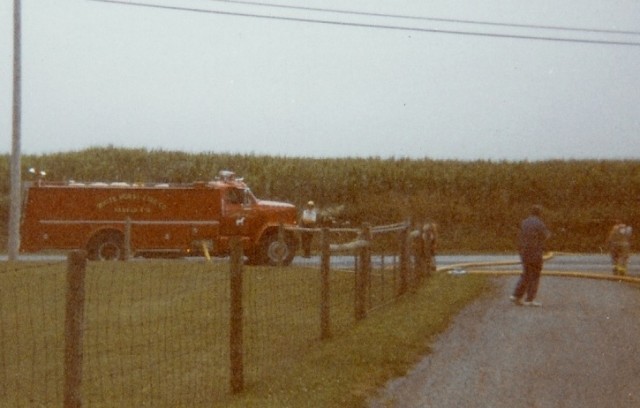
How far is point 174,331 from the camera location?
1577 cm

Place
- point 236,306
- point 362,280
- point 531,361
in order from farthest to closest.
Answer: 1. point 362,280
2. point 531,361
3. point 236,306

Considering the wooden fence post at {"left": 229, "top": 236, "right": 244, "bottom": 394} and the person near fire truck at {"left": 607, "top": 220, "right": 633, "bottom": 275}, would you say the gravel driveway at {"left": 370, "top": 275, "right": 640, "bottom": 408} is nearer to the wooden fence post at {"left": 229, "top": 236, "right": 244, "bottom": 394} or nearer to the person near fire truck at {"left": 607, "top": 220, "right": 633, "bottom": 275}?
the wooden fence post at {"left": 229, "top": 236, "right": 244, "bottom": 394}

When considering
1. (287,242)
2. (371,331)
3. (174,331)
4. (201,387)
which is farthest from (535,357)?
(287,242)

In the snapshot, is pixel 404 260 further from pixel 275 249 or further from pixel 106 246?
pixel 106 246

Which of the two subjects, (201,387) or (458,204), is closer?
(201,387)

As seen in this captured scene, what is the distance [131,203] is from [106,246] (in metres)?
1.39

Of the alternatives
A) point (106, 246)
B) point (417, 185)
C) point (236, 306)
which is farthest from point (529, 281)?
point (417, 185)

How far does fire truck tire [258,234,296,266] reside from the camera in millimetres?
30077

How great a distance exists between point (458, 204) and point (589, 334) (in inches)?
1579

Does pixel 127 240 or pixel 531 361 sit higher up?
pixel 127 240

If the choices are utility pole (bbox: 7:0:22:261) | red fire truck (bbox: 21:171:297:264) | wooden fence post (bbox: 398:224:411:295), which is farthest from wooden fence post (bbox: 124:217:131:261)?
wooden fence post (bbox: 398:224:411:295)

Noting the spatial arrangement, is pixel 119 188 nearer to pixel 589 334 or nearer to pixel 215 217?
pixel 215 217

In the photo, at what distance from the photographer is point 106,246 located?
104 ft

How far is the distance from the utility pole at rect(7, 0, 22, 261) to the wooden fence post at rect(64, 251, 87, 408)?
23.2m
